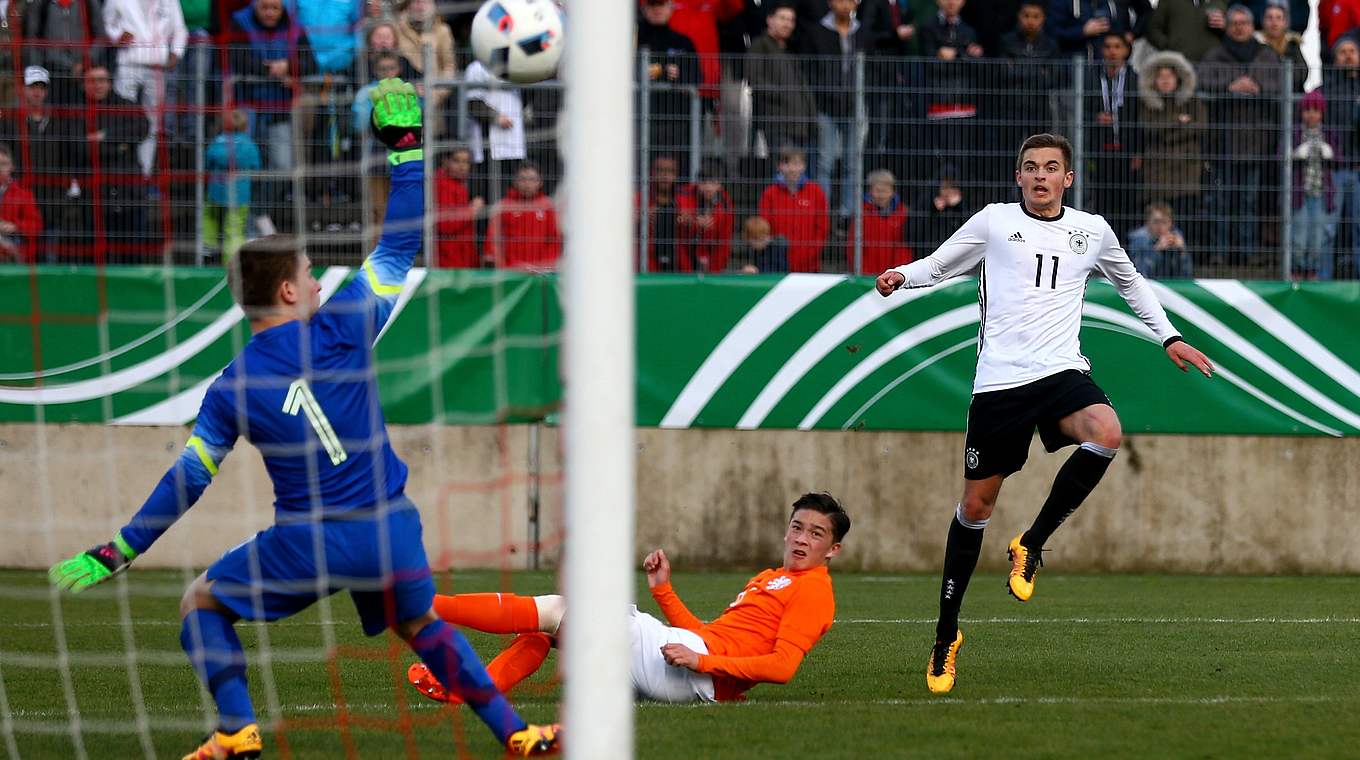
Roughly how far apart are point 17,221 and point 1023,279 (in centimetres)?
759

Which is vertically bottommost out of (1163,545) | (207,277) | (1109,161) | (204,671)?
(1163,545)

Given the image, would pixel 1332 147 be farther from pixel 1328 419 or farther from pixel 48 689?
pixel 48 689

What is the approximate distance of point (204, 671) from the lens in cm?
560

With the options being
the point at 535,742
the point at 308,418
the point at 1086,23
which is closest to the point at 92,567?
the point at 308,418

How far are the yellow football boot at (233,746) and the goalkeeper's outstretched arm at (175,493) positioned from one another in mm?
628

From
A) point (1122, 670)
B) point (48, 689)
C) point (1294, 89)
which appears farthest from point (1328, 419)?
point (48, 689)

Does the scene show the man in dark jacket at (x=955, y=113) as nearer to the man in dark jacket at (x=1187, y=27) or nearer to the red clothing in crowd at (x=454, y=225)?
the man in dark jacket at (x=1187, y=27)

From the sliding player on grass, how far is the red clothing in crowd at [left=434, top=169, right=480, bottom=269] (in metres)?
5.14

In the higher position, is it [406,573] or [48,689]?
[406,573]

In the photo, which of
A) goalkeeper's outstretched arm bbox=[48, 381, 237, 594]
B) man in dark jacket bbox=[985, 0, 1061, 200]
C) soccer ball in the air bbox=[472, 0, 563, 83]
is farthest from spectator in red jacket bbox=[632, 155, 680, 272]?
goalkeeper's outstretched arm bbox=[48, 381, 237, 594]

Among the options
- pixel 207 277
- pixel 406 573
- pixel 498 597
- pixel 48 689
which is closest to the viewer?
pixel 406 573

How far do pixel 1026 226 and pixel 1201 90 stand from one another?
20.7 ft

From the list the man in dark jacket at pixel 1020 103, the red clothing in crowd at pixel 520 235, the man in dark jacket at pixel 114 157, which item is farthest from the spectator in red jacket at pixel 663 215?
the man in dark jacket at pixel 114 157

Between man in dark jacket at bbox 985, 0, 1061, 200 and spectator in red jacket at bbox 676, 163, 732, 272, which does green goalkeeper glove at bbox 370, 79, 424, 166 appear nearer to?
spectator in red jacket at bbox 676, 163, 732, 272
